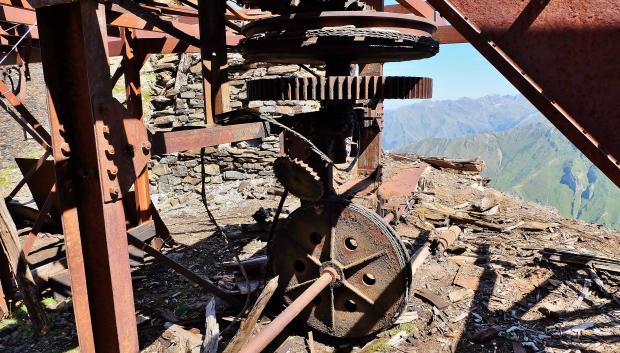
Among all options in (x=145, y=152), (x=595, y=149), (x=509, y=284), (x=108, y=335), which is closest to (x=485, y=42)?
(x=595, y=149)

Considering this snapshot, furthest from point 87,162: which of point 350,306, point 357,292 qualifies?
point 350,306

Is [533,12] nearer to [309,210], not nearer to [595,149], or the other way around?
[595,149]

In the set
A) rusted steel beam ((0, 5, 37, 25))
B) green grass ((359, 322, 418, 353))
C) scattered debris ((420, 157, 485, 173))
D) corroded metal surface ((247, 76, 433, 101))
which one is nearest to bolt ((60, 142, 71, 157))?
corroded metal surface ((247, 76, 433, 101))

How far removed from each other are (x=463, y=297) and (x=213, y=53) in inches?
157

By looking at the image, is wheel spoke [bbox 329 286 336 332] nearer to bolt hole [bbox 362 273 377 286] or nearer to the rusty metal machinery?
the rusty metal machinery

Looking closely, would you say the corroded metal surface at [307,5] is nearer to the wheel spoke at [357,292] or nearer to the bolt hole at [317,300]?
the wheel spoke at [357,292]

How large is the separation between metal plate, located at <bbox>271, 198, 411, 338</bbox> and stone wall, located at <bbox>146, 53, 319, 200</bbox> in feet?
20.5

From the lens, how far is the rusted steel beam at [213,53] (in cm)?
290

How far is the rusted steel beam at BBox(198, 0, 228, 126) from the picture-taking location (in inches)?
114

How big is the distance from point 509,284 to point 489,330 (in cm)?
126

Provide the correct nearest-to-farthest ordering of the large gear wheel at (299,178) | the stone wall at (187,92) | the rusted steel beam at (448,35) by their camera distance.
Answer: the large gear wheel at (299,178) < the rusted steel beam at (448,35) < the stone wall at (187,92)

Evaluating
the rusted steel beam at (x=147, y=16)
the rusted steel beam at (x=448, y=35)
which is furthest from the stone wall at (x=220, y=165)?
the rusted steel beam at (x=147, y=16)

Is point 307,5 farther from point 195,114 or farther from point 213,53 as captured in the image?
point 195,114

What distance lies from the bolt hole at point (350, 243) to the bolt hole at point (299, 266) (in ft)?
1.68
